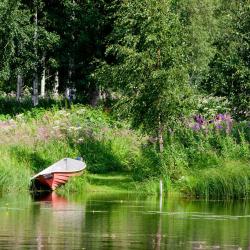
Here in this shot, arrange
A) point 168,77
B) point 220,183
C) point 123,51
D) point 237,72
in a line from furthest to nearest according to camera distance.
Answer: point 237,72
point 123,51
point 168,77
point 220,183

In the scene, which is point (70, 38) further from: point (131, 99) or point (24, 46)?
point (131, 99)

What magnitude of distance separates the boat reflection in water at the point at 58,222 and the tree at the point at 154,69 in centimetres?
440

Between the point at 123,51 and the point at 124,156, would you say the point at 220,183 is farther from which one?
the point at 124,156

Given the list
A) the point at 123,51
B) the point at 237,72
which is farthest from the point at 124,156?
the point at 237,72

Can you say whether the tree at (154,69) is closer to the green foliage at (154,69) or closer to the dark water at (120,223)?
the green foliage at (154,69)

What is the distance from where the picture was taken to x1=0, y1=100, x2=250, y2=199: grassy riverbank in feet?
96.9

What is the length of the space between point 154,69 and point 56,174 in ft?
15.7

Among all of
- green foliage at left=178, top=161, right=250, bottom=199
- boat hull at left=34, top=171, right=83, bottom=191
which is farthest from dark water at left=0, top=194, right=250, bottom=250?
green foliage at left=178, top=161, right=250, bottom=199

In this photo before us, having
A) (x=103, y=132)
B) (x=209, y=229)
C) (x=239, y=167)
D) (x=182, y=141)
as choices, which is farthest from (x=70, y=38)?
(x=209, y=229)

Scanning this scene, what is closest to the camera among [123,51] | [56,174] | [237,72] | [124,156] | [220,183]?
[220,183]

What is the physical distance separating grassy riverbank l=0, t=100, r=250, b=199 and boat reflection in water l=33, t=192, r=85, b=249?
283cm

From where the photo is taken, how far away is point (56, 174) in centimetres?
2994

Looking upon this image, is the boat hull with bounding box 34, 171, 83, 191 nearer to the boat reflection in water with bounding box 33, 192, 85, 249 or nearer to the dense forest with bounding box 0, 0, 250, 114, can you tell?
the boat reflection in water with bounding box 33, 192, 85, 249

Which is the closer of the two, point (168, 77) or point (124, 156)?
point (168, 77)
